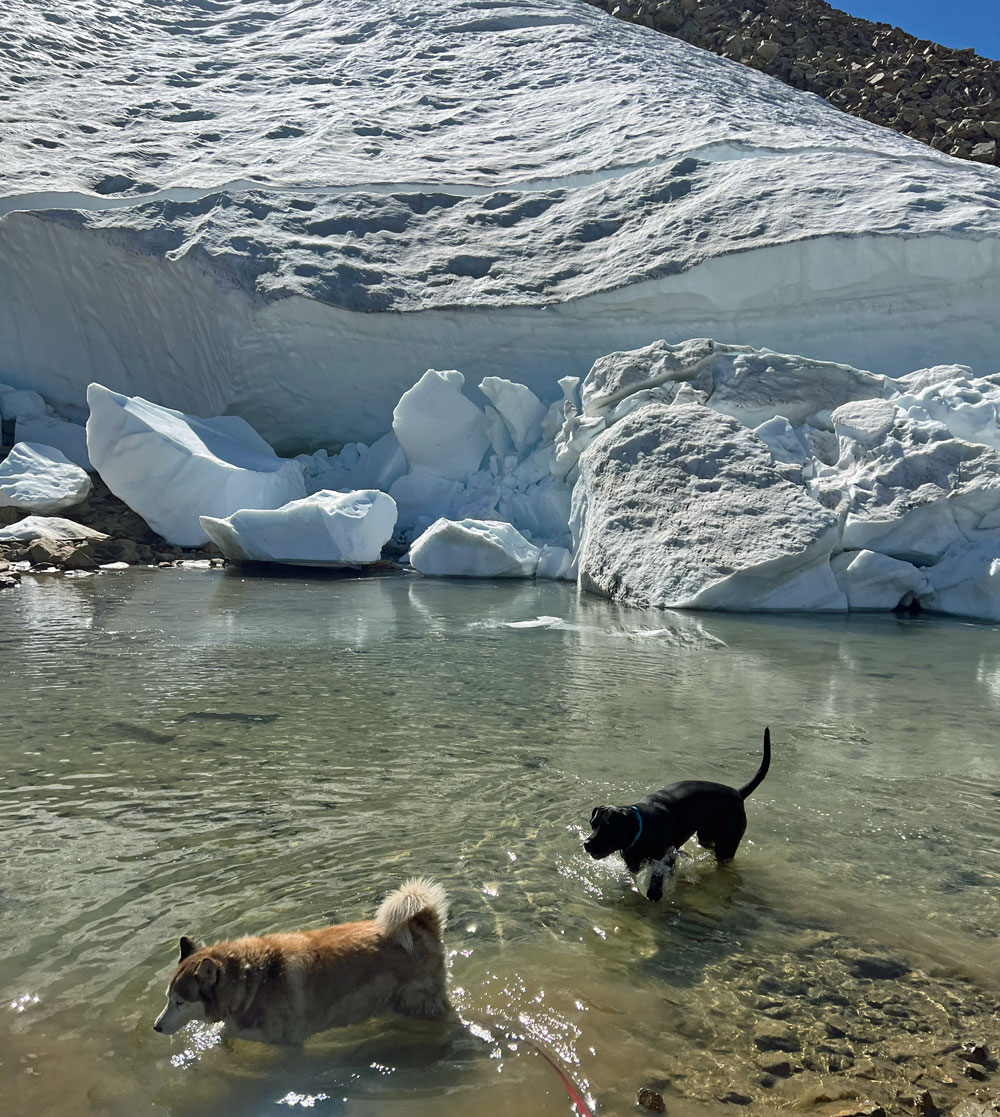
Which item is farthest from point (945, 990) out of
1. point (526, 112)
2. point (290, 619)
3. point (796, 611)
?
point (526, 112)

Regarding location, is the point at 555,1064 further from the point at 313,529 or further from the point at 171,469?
the point at 171,469

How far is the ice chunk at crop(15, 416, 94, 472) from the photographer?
15430mm

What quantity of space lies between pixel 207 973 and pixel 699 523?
827 cm

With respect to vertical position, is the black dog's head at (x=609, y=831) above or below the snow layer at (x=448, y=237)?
below

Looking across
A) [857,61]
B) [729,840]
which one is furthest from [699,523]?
[857,61]

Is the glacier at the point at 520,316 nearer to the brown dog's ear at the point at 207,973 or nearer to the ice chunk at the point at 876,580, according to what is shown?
the ice chunk at the point at 876,580

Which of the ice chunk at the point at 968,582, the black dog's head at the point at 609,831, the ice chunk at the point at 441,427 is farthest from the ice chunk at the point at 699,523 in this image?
the black dog's head at the point at 609,831

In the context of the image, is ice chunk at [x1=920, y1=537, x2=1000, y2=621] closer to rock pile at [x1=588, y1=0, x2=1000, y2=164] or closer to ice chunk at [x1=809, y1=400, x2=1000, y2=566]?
ice chunk at [x1=809, y1=400, x2=1000, y2=566]

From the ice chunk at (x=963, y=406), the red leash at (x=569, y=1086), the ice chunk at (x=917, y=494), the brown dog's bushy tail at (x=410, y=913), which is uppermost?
the ice chunk at (x=963, y=406)

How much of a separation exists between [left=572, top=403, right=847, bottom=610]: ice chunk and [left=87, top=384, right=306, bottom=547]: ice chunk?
16.0 ft

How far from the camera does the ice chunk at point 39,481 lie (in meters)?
13.2

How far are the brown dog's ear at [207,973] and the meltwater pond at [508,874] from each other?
0.21 meters

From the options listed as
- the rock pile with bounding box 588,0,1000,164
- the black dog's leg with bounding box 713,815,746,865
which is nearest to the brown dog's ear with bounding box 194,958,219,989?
the black dog's leg with bounding box 713,815,746,865

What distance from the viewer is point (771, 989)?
235 centimetres
